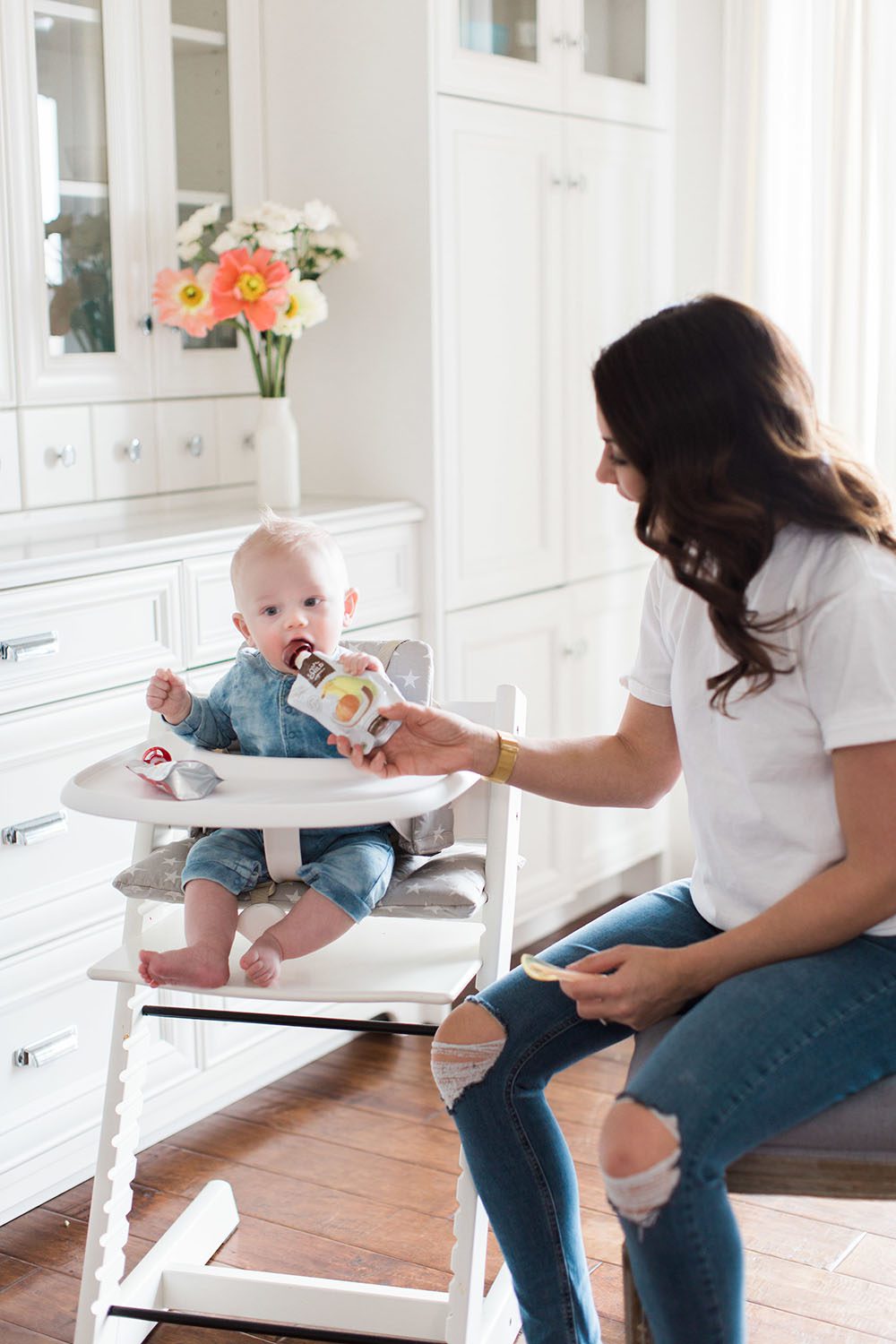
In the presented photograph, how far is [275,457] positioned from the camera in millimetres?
2680

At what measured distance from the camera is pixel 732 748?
147 centimetres

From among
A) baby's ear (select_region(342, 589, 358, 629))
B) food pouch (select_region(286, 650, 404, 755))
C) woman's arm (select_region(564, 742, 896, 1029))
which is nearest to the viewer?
woman's arm (select_region(564, 742, 896, 1029))

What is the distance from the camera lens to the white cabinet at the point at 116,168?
95.7 inches

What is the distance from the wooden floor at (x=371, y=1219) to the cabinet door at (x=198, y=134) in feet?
4.20

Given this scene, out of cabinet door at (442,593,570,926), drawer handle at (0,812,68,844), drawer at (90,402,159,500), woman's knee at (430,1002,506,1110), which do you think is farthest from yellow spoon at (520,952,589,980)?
drawer at (90,402,159,500)

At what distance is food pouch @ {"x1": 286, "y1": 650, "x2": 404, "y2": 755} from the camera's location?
62.4 inches

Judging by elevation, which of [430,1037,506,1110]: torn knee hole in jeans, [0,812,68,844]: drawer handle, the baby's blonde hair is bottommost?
[430,1037,506,1110]: torn knee hole in jeans

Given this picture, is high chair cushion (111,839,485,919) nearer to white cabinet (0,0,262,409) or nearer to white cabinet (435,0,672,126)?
white cabinet (0,0,262,409)

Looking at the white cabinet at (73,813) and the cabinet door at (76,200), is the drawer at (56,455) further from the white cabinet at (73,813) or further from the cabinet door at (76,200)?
the white cabinet at (73,813)

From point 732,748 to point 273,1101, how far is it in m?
1.35

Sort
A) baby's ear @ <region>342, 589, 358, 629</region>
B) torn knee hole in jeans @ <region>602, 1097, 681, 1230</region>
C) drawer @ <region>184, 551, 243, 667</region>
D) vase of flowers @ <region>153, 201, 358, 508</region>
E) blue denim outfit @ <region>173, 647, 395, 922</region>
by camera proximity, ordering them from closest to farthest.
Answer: torn knee hole in jeans @ <region>602, 1097, 681, 1230</region>
blue denim outfit @ <region>173, 647, 395, 922</region>
baby's ear @ <region>342, 589, 358, 629</region>
drawer @ <region>184, 551, 243, 667</region>
vase of flowers @ <region>153, 201, 358, 508</region>

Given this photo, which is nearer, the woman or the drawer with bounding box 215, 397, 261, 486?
the woman

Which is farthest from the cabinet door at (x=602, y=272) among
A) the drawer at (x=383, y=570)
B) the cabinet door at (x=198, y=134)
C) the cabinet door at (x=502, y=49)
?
the cabinet door at (x=198, y=134)

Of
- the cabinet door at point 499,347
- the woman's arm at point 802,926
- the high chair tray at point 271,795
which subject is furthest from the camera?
the cabinet door at point 499,347
